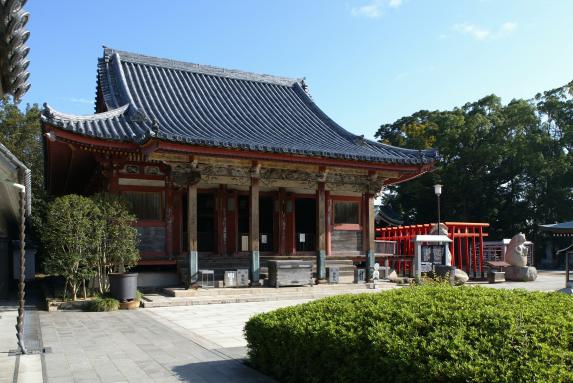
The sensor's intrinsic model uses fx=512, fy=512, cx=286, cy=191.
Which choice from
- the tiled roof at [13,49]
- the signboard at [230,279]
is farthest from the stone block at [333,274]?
the tiled roof at [13,49]

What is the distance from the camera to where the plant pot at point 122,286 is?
1266 centimetres

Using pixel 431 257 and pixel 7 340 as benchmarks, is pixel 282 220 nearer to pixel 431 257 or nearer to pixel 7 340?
pixel 431 257

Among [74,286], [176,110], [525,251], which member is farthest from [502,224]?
[74,286]

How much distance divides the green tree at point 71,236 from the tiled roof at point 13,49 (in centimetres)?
764

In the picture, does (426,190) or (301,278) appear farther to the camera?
(426,190)

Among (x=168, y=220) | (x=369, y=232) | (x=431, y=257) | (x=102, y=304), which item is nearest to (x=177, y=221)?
(x=168, y=220)

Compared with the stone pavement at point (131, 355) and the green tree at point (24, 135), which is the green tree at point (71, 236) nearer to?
the stone pavement at point (131, 355)

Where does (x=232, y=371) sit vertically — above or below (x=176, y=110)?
below

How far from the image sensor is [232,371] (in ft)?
21.2

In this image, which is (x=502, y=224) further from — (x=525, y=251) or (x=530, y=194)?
(x=525, y=251)

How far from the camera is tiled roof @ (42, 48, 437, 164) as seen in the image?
595 inches

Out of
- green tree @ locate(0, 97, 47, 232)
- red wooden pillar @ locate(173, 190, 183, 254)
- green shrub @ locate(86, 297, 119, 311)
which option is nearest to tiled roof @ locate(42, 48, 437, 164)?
red wooden pillar @ locate(173, 190, 183, 254)

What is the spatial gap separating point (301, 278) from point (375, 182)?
481cm

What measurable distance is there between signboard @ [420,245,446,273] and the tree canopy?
16.0 metres
